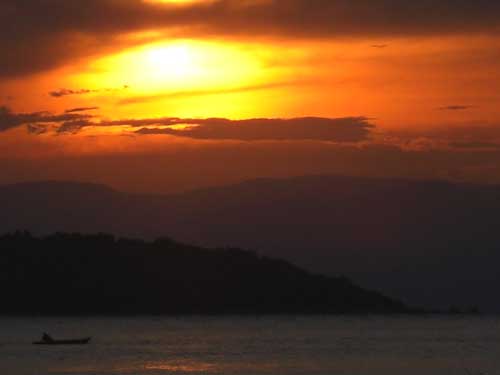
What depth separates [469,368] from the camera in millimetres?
105562

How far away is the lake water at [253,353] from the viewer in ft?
340

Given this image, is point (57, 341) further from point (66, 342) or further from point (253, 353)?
point (253, 353)

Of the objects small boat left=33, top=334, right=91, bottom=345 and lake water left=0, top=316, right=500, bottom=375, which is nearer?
lake water left=0, top=316, right=500, bottom=375

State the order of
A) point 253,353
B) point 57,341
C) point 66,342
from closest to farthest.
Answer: point 253,353
point 57,341
point 66,342

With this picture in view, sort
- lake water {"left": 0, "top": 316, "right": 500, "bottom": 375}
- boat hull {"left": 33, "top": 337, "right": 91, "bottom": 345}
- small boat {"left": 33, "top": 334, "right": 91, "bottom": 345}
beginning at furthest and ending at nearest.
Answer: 1. boat hull {"left": 33, "top": 337, "right": 91, "bottom": 345}
2. small boat {"left": 33, "top": 334, "right": 91, "bottom": 345}
3. lake water {"left": 0, "top": 316, "right": 500, "bottom": 375}

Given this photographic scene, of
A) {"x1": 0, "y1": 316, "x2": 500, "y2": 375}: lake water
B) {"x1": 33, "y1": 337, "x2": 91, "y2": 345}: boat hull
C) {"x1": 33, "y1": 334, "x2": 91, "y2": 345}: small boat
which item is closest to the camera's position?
{"x1": 0, "y1": 316, "x2": 500, "y2": 375}: lake water

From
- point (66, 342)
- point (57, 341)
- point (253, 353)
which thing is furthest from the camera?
point (66, 342)

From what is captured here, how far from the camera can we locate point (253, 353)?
12200 cm

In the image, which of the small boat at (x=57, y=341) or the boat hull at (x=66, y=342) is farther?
the boat hull at (x=66, y=342)

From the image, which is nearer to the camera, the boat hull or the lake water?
the lake water

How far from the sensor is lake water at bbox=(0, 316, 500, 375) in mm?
103688

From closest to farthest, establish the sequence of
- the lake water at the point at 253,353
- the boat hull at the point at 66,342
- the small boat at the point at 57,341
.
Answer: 1. the lake water at the point at 253,353
2. the small boat at the point at 57,341
3. the boat hull at the point at 66,342

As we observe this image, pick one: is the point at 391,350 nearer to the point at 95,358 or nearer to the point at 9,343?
the point at 95,358

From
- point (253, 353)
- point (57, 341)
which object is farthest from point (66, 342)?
point (253, 353)
